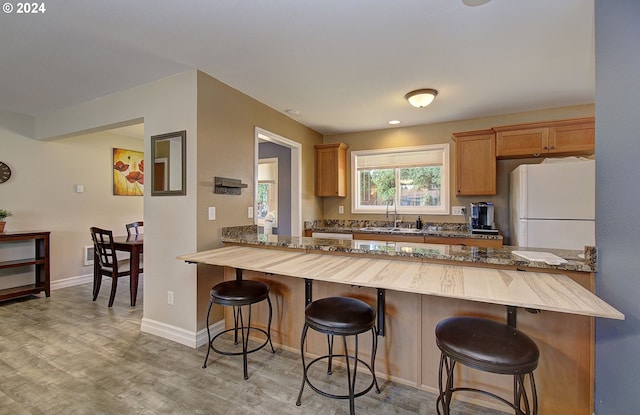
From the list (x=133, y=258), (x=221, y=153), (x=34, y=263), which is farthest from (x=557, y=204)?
(x=34, y=263)

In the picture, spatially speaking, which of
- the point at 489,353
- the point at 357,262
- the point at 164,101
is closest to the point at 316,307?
the point at 357,262

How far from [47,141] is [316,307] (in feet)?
15.9

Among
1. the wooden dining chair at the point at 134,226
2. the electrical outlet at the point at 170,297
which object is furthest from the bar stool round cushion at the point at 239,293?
the wooden dining chair at the point at 134,226

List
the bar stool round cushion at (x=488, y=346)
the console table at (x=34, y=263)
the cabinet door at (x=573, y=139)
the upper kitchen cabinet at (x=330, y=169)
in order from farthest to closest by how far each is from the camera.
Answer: the upper kitchen cabinet at (x=330, y=169), the console table at (x=34, y=263), the cabinet door at (x=573, y=139), the bar stool round cushion at (x=488, y=346)

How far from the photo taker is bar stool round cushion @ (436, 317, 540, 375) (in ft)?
3.90

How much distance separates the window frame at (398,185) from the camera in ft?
13.5

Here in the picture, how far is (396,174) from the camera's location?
4.53 m

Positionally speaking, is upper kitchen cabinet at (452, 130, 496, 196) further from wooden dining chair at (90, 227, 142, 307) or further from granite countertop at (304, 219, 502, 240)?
wooden dining chair at (90, 227, 142, 307)

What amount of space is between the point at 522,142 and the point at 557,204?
36.9 inches

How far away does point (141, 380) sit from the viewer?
1.98 m

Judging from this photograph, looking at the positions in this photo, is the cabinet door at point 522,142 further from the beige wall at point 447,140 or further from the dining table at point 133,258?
the dining table at point 133,258

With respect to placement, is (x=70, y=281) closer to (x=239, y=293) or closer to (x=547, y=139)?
(x=239, y=293)

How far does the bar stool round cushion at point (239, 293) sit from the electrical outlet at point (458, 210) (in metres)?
3.12

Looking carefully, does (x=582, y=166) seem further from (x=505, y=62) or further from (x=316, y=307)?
(x=316, y=307)
